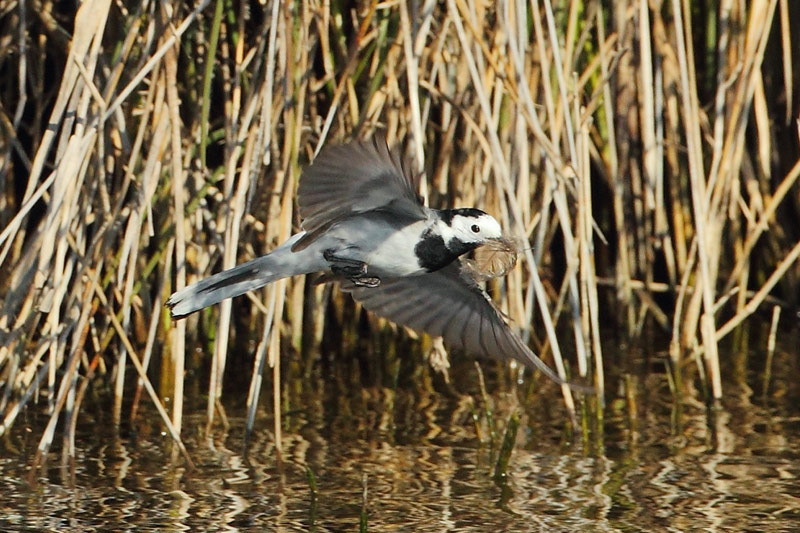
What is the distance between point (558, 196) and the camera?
325cm

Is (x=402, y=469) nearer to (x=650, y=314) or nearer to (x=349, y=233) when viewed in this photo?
(x=349, y=233)

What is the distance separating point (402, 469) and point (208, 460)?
0.51 meters

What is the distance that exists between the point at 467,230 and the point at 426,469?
0.90 metres

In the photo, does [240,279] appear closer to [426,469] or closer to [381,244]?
[381,244]

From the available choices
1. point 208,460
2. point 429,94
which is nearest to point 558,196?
point 429,94

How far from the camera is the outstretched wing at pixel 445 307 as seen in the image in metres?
2.86

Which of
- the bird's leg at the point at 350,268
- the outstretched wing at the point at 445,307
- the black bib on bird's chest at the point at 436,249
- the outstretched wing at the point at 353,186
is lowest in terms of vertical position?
the outstretched wing at the point at 445,307

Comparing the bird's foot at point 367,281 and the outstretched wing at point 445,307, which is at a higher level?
the bird's foot at point 367,281

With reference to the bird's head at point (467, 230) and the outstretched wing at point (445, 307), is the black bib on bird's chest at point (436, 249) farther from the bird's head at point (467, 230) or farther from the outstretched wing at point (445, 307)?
the outstretched wing at point (445, 307)

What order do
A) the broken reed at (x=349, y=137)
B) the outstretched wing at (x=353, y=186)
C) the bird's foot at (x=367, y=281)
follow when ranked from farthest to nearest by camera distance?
1. the broken reed at (x=349, y=137)
2. the bird's foot at (x=367, y=281)
3. the outstretched wing at (x=353, y=186)

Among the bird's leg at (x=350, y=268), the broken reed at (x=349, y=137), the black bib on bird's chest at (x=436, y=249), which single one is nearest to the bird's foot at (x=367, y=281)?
the bird's leg at (x=350, y=268)

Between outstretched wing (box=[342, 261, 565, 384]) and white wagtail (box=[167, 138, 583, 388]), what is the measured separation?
0.05 ft

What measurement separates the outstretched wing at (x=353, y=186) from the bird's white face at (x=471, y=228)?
7cm

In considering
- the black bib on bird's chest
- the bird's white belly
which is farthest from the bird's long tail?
the black bib on bird's chest
